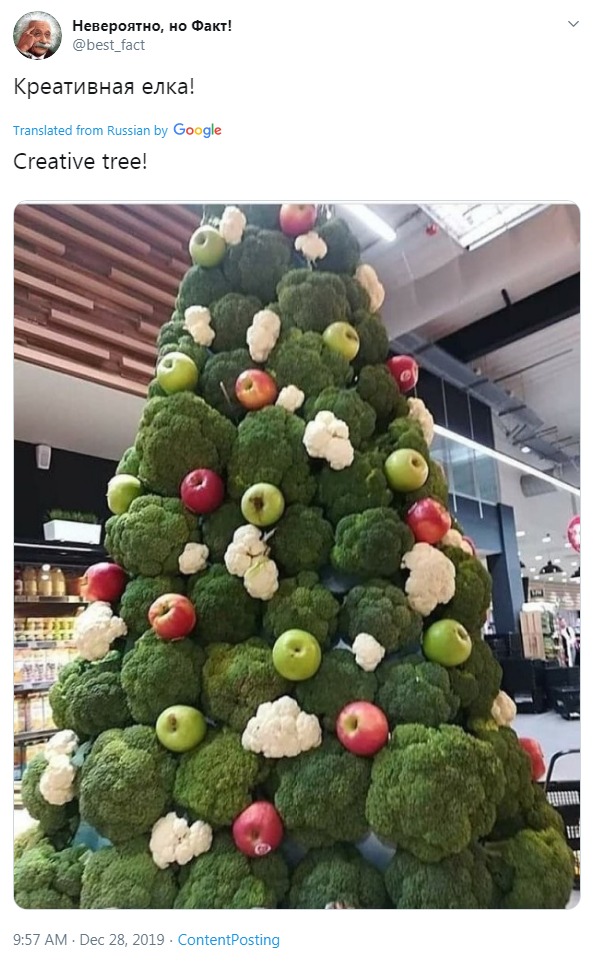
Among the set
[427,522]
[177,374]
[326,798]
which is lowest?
[326,798]

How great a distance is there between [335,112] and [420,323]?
8.02 ft

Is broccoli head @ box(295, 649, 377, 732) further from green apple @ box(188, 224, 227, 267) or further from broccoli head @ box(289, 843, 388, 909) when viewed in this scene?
green apple @ box(188, 224, 227, 267)

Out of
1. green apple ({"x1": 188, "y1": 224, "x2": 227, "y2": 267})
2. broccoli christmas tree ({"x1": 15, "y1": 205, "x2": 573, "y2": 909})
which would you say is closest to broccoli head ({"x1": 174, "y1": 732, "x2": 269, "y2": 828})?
broccoli christmas tree ({"x1": 15, "y1": 205, "x2": 573, "y2": 909})

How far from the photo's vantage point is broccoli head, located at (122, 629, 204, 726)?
0.81m

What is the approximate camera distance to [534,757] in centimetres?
87

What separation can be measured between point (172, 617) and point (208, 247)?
21.2 inches

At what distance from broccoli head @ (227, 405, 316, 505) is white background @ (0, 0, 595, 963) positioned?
11.3 inches

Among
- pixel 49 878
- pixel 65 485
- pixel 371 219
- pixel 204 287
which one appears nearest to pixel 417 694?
pixel 49 878

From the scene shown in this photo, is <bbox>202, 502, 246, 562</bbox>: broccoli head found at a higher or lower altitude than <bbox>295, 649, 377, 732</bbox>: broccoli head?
higher

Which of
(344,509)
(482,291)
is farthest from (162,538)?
(482,291)

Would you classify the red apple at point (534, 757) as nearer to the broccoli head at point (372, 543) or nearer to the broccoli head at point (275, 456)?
the broccoli head at point (372, 543)

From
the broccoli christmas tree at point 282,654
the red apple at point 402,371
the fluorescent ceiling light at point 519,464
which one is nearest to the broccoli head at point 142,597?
the broccoli christmas tree at point 282,654

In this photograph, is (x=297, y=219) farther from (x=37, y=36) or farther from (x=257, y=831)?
(x=257, y=831)

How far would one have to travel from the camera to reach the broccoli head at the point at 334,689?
77 centimetres
